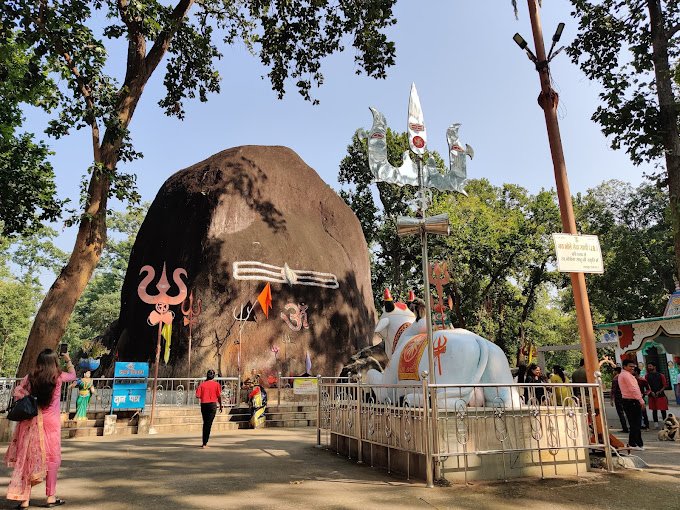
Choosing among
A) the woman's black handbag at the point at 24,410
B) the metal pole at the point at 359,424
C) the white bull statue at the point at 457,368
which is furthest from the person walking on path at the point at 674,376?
the woman's black handbag at the point at 24,410

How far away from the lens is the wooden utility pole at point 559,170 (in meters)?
7.45

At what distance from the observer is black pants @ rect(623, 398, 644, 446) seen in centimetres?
838

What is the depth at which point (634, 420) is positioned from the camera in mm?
8383

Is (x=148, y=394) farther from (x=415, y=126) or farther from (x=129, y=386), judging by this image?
(x=415, y=126)

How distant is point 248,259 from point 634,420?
15633mm

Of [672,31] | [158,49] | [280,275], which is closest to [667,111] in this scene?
[672,31]

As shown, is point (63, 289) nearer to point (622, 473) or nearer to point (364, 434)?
point (364, 434)

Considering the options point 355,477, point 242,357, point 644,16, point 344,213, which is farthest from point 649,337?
point 344,213

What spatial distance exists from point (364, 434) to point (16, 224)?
13.0 metres

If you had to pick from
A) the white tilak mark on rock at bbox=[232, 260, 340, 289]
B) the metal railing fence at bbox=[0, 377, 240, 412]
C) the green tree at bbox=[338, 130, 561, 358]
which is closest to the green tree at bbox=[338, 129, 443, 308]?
the green tree at bbox=[338, 130, 561, 358]

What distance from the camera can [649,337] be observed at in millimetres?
13812

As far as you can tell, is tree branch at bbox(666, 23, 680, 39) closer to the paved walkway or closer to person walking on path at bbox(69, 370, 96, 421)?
the paved walkway

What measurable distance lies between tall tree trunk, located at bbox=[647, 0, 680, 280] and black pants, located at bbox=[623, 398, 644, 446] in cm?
358

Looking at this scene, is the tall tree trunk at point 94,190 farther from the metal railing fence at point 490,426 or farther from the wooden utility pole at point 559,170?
the wooden utility pole at point 559,170
